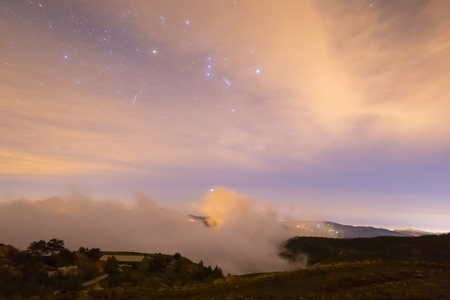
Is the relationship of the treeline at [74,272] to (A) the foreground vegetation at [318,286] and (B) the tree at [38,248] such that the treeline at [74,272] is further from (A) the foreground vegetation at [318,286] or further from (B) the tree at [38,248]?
(A) the foreground vegetation at [318,286]

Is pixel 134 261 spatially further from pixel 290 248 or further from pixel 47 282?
pixel 290 248

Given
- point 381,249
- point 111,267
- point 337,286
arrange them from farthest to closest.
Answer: point 381,249
point 111,267
point 337,286

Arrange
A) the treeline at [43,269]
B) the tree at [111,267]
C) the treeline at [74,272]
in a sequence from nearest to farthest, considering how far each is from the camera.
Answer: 1. the treeline at [43,269]
2. the treeline at [74,272]
3. the tree at [111,267]

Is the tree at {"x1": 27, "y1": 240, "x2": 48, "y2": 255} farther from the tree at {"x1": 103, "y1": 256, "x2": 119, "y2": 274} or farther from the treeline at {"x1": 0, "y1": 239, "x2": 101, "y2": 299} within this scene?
the tree at {"x1": 103, "y1": 256, "x2": 119, "y2": 274}

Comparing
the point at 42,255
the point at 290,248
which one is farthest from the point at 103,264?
the point at 290,248

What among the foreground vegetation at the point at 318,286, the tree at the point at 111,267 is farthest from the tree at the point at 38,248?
the foreground vegetation at the point at 318,286

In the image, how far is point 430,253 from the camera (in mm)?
68750

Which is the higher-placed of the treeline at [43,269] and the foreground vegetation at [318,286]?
the foreground vegetation at [318,286]

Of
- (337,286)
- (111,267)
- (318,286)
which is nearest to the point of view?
(337,286)

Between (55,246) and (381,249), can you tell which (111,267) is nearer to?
(55,246)

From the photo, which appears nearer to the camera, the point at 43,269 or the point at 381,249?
the point at 43,269

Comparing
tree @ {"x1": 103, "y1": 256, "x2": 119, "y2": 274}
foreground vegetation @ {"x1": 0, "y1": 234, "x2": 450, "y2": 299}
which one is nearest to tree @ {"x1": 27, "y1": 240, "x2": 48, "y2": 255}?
tree @ {"x1": 103, "y1": 256, "x2": 119, "y2": 274}

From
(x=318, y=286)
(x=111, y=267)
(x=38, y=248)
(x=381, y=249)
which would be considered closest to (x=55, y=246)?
(x=38, y=248)

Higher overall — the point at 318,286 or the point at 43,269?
the point at 318,286
